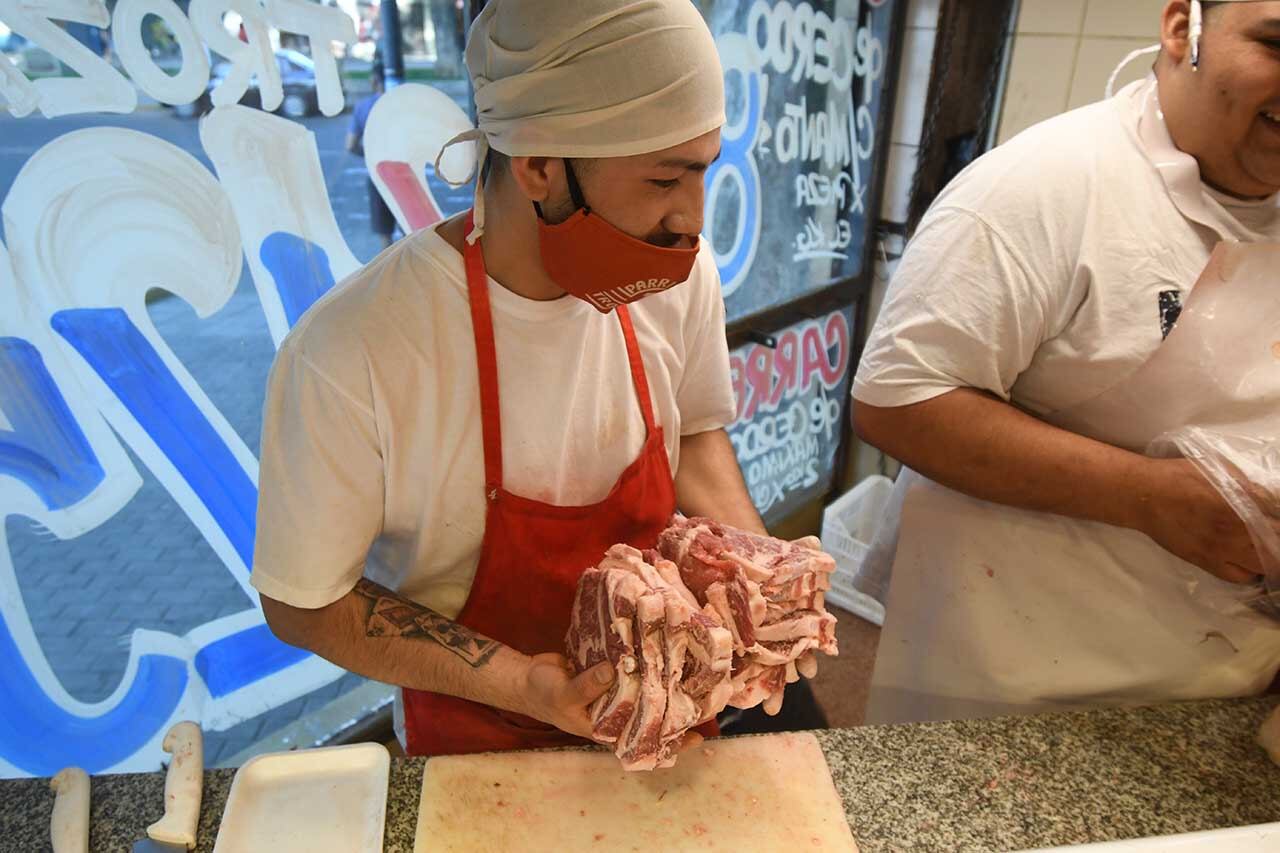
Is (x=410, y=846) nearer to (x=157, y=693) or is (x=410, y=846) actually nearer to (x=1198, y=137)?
(x=157, y=693)

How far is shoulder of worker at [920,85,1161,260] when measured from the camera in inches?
61.9

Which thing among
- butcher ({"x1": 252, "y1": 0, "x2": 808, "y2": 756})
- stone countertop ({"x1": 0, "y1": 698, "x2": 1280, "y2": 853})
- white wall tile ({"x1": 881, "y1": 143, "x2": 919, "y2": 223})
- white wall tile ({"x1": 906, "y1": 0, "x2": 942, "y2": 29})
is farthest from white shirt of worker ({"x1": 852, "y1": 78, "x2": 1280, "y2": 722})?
white wall tile ({"x1": 881, "y1": 143, "x2": 919, "y2": 223})

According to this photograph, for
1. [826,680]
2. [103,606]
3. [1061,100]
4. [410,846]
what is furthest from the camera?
[826,680]

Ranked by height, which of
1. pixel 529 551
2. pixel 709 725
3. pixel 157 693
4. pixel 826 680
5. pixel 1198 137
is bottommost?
pixel 826 680

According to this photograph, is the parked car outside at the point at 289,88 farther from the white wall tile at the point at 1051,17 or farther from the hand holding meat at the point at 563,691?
the white wall tile at the point at 1051,17

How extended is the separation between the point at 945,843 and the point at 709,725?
49 cm

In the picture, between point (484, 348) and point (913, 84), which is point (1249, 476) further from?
point (913, 84)

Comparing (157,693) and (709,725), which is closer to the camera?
(709,725)

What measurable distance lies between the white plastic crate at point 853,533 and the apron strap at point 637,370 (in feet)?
8.23

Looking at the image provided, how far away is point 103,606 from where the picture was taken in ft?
7.48

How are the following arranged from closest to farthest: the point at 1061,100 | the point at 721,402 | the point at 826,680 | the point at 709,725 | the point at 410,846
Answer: the point at 410,846 < the point at 709,725 < the point at 721,402 < the point at 1061,100 < the point at 826,680

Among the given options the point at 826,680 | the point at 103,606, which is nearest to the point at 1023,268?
the point at 103,606

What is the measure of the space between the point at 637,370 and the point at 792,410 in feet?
9.19

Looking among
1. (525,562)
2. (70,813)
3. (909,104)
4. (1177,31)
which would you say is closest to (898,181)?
(909,104)
